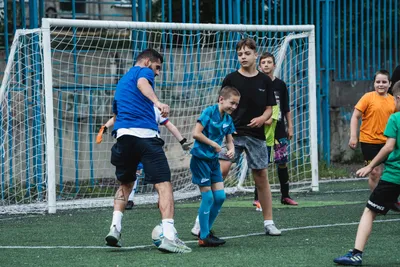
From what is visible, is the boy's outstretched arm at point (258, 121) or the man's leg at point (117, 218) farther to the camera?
the boy's outstretched arm at point (258, 121)

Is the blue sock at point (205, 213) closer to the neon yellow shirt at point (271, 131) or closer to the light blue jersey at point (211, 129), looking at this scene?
the light blue jersey at point (211, 129)

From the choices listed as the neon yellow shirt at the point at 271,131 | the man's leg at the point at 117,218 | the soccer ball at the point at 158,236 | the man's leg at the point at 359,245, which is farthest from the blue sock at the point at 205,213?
the neon yellow shirt at the point at 271,131

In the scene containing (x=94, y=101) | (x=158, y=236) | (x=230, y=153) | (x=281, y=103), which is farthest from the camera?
(x=94, y=101)

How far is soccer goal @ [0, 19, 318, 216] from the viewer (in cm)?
1231

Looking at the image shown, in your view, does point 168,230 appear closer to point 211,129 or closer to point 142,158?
point 142,158

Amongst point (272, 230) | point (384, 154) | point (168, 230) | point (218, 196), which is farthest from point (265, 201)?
point (384, 154)

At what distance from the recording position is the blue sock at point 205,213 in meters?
8.30

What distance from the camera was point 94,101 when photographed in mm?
14086

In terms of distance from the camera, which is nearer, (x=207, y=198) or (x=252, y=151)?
(x=207, y=198)

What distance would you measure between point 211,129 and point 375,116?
3028mm

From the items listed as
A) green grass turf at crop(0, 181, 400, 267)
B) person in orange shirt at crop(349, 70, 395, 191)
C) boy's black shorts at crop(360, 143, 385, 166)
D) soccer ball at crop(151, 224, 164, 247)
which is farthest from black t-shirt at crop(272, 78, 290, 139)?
soccer ball at crop(151, 224, 164, 247)

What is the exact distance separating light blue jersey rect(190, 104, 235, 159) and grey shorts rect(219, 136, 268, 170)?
1.85 ft

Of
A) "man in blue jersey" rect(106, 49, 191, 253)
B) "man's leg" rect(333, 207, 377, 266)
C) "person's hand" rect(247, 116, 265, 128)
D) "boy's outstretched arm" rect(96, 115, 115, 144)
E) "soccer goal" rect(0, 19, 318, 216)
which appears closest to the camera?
"man's leg" rect(333, 207, 377, 266)

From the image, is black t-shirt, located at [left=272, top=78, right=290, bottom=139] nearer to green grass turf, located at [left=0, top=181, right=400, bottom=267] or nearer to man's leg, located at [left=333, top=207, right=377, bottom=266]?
green grass turf, located at [left=0, top=181, right=400, bottom=267]
